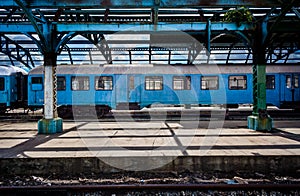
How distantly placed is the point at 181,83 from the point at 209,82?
177cm

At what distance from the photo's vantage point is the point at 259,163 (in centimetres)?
534

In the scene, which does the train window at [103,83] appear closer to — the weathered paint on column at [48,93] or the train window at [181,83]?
the train window at [181,83]

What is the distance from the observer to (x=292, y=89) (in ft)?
46.5

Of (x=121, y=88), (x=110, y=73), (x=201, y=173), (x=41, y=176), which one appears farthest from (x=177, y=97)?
(x=41, y=176)

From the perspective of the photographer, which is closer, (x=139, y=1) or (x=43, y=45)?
(x=139, y=1)

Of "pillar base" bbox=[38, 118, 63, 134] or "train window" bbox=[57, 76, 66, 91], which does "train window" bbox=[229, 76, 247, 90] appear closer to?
"train window" bbox=[57, 76, 66, 91]

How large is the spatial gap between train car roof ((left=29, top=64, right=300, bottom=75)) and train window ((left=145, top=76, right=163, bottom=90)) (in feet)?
1.22

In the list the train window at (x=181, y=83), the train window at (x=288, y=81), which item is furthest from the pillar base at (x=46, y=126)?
the train window at (x=288, y=81)

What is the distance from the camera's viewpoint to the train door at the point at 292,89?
46.5ft

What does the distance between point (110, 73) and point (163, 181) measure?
9650 mm

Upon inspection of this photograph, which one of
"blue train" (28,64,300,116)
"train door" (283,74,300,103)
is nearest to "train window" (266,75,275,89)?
"blue train" (28,64,300,116)

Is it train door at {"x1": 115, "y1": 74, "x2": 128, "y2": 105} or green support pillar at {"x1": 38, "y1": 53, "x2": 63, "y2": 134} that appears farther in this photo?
train door at {"x1": 115, "y1": 74, "x2": 128, "y2": 105}

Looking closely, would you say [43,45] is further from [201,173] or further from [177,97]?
[177,97]

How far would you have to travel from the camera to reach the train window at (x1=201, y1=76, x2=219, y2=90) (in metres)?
14.2
